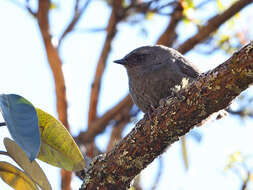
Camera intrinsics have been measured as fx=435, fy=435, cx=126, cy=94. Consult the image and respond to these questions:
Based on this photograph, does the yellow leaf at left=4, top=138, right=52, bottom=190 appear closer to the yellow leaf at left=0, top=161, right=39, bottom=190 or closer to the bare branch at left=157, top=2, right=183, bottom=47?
the yellow leaf at left=0, top=161, right=39, bottom=190

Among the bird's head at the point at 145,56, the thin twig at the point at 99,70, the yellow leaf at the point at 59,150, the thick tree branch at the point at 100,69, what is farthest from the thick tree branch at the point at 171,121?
the thick tree branch at the point at 100,69

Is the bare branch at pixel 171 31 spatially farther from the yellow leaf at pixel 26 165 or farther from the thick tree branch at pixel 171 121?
the yellow leaf at pixel 26 165

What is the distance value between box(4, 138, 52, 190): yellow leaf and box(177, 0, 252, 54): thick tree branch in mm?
3462

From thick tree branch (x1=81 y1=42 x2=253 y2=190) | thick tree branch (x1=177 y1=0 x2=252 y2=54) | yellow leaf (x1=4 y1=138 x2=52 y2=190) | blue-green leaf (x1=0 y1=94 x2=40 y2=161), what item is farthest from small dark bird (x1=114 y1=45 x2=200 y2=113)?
blue-green leaf (x1=0 y1=94 x2=40 y2=161)

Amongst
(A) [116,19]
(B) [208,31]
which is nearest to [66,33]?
(A) [116,19]

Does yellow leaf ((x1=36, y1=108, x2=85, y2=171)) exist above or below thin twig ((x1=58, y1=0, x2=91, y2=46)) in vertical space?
below

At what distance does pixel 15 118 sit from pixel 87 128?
4.08 metres

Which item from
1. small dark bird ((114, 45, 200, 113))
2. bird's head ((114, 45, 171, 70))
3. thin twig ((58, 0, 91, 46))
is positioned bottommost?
small dark bird ((114, 45, 200, 113))

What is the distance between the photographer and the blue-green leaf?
212cm

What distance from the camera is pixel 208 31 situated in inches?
223

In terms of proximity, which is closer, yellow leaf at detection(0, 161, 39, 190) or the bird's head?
yellow leaf at detection(0, 161, 39, 190)

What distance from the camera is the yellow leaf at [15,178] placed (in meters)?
2.79

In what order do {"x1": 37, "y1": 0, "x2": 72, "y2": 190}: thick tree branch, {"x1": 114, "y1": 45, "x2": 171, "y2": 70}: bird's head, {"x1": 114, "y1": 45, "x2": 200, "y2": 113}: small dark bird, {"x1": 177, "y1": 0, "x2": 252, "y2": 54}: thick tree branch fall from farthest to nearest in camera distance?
{"x1": 37, "y1": 0, "x2": 72, "y2": 190}: thick tree branch, {"x1": 177, "y1": 0, "x2": 252, "y2": 54}: thick tree branch, {"x1": 114, "y1": 45, "x2": 171, "y2": 70}: bird's head, {"x1": 114, "y1": 45, "x2": 200, "y2": 113}: small dark bird

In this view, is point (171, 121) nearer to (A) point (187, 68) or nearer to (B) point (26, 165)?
(B) point (26, 165)
